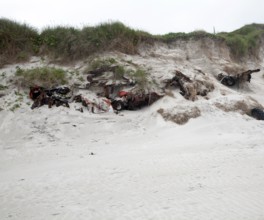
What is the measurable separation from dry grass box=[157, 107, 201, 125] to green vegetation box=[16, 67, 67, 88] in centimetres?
391

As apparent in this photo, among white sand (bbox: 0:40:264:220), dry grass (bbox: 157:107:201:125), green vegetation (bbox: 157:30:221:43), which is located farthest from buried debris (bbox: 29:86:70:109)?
green vegetation (bbox: 157:30:221:43)

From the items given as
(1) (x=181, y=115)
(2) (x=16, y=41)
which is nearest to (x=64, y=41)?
(2) (x=16, y=41)

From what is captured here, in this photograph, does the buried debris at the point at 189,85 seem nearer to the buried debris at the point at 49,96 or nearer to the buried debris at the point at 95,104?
the buried debris at the point at 95,104

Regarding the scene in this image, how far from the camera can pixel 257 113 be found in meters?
9.72

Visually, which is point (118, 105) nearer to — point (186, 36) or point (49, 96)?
point (49, 96)

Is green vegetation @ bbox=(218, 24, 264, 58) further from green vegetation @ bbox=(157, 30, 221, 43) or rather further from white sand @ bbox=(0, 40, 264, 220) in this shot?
white sand @ bbox=(0, 40, 264, 220)

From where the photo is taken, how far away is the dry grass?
915 centimetres

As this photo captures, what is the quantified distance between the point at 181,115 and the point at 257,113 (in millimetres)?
2590

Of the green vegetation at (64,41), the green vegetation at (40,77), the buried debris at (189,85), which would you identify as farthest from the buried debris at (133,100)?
the green vegetation at (64,41)

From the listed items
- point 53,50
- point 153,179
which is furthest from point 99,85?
point 153,179

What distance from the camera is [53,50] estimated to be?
40.5ft

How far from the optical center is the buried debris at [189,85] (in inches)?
423

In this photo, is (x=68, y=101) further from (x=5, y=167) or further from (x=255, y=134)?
(x=255, y=134)

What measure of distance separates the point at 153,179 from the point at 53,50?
8.87 meters
